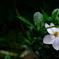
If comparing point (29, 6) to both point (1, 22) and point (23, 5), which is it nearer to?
point (23, 5)

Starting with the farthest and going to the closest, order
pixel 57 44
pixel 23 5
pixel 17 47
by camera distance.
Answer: pixel 23 5, pixel 17 47, pixel 57 44

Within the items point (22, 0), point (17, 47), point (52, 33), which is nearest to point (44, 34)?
point (52, 33)

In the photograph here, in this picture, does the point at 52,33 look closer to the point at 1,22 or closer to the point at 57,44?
the point at 57,44

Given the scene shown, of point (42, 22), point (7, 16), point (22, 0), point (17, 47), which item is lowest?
point (42, 22)

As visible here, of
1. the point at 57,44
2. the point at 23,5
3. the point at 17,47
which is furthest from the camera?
the point at 23,5

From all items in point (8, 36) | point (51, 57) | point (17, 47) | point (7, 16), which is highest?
point (7, 16)

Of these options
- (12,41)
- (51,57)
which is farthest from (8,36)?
(51,57)

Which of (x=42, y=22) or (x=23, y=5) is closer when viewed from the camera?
(x=42, y=22)

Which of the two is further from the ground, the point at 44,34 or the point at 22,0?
the point at 22,0

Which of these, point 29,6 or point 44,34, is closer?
point 44,34
